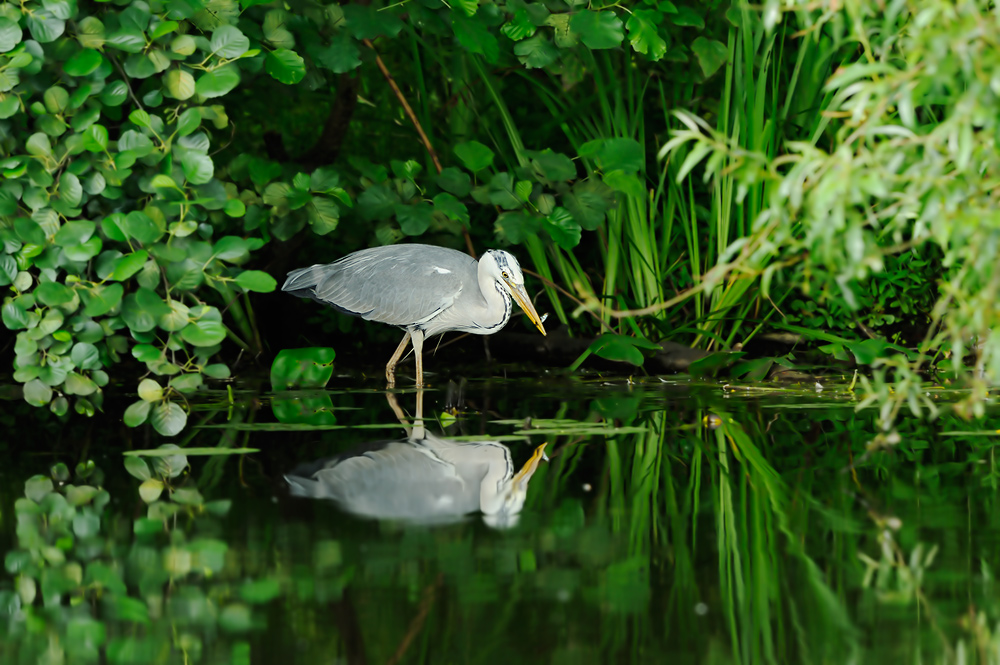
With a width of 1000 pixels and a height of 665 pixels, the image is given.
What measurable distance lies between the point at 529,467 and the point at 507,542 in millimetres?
731

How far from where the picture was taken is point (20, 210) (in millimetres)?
3436

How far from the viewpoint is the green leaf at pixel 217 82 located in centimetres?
333

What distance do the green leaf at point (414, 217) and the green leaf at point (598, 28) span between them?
1022 mm

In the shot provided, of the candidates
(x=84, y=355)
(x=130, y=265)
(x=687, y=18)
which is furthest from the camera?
(x=687, y=18)

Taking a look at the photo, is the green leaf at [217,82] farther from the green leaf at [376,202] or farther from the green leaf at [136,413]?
the green leaf at [376,202]

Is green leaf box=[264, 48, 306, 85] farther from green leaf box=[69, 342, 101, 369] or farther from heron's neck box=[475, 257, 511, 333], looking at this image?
green leaf box=[69, 342, 101, 369]

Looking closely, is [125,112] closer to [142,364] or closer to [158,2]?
[158,2]

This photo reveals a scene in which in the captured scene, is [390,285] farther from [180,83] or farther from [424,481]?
[424,481]

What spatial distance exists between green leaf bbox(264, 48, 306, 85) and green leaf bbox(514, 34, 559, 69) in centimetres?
89

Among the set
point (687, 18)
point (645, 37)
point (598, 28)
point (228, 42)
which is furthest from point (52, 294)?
point (687, 18)

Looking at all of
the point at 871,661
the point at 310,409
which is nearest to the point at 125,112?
the point at 310,409

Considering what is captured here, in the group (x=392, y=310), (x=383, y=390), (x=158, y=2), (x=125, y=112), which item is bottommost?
(x=383, y=390)

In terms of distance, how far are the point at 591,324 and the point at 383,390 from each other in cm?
128

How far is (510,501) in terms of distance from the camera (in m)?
2.70
